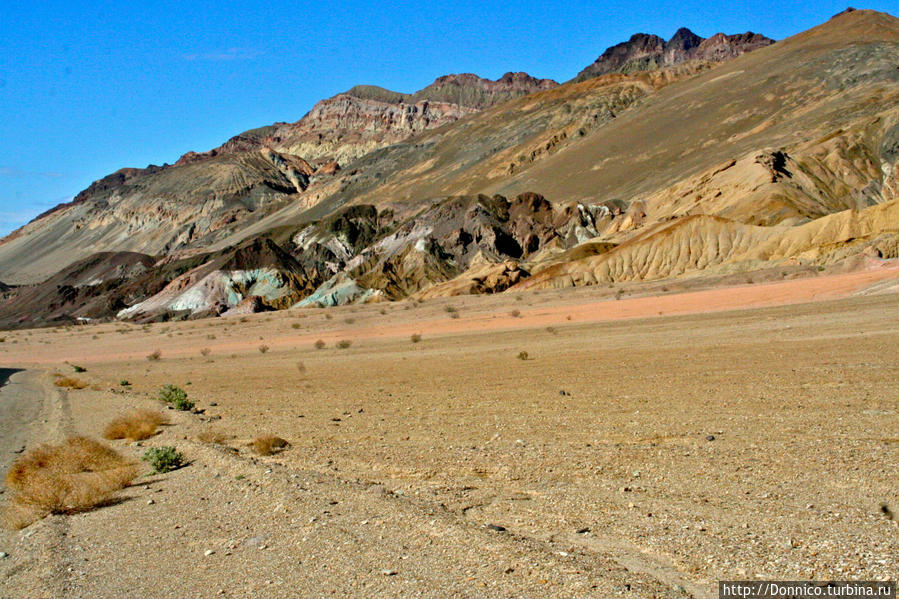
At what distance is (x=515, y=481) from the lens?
8328 millimetres

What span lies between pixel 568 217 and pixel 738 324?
196 ft

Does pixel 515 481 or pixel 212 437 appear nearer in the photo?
pixel 515 481

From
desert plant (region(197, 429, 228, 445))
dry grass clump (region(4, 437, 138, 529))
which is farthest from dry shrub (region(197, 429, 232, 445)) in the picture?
dry grass clump (region(4, 437, 138, 529))

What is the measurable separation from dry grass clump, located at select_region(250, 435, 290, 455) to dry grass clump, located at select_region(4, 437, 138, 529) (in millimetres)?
1813

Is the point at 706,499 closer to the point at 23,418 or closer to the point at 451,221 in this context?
the point at 23,418

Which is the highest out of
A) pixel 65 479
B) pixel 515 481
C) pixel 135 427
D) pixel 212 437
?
pixel 65 479

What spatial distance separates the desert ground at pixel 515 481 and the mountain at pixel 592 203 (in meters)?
28.8

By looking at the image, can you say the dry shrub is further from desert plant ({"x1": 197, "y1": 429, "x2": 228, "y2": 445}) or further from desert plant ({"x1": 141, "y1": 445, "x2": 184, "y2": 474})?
desert plant ({"x1": 141, "y1": 445, "x2": 184, "y2": 474})

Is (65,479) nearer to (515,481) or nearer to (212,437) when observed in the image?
(212,437)

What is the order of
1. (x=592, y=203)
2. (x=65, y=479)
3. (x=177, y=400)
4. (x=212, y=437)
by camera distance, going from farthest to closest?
(x=592, y=203), (x=177, y=400), (x=212, y=437), (x=65, y=479)

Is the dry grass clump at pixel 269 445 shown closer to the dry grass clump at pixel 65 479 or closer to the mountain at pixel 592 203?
the dry grass clump at pixel 65 479

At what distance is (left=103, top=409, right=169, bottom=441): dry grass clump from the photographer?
14070 millimetres

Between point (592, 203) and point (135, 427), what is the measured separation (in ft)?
272

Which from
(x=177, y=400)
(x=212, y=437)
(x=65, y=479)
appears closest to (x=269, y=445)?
(x=212, y=437)
